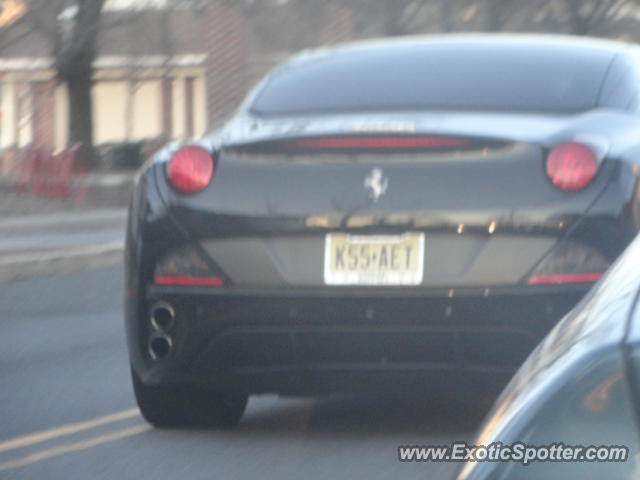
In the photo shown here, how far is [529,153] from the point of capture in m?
6.19

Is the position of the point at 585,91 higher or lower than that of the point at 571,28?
higher

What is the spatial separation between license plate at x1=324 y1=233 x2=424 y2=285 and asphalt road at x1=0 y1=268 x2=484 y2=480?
0.62 m

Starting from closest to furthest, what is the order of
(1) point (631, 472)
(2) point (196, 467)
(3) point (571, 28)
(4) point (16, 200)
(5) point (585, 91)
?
(1) point (631, 472) → (2) point (196, 467) → (5) point (585, 91) → (4) point (16, 200) → (3) point (571, 28)

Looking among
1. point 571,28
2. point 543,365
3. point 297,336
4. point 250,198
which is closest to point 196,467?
point 297,336

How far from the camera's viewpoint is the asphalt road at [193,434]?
6059mm

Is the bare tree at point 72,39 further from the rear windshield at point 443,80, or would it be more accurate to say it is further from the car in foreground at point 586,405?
the car in foreground at point 586,405

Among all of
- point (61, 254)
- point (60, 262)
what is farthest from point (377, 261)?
point (61, 254)

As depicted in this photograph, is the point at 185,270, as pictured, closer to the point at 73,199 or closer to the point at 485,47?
the point at 485,47

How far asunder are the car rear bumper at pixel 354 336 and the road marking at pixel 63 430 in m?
0.69

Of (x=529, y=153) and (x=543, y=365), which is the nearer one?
(x=543, y=365)

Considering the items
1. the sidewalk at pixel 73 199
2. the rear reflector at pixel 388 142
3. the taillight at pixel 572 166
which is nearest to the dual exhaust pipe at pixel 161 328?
the rear reflector at pixel 388 142

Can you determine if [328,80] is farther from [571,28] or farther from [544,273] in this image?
[571,28]

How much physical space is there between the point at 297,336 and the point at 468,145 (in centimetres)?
→ 88

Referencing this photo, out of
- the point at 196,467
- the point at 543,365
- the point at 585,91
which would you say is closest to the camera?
the point at 543,365
